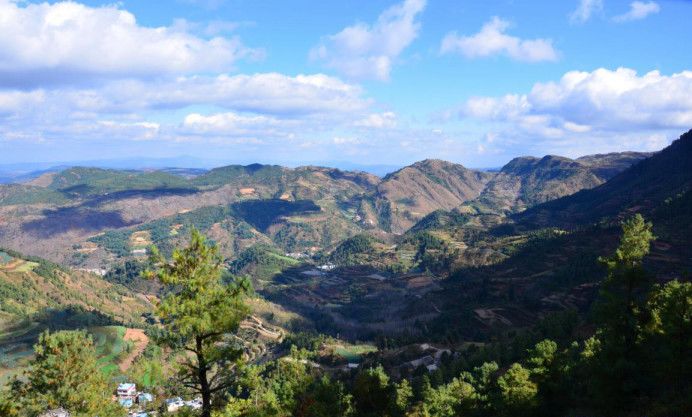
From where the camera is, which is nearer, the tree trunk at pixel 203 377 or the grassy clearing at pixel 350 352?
the tree trunk at pixel 203 377

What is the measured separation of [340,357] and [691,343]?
146743 mm

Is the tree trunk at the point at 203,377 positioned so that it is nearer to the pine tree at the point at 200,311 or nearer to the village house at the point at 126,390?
the pine tree at the point at 200,311

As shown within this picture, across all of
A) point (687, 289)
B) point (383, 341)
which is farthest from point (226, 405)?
point (383, 341)

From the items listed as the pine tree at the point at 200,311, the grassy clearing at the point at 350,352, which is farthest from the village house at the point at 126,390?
the pine tree at the point at 200,311

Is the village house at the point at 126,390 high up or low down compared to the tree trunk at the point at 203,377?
down

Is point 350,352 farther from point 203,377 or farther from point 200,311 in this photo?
point 200,311

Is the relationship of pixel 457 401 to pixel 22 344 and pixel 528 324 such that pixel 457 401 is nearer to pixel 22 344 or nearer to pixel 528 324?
pixel 528 324

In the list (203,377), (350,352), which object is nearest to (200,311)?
(203,377)

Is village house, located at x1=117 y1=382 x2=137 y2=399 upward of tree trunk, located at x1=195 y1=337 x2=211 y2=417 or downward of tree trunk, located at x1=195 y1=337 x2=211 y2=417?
downward

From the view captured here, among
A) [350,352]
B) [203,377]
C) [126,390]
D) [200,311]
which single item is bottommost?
[350,352]

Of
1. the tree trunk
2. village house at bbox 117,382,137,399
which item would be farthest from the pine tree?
village house at bbox 117,382,137,399

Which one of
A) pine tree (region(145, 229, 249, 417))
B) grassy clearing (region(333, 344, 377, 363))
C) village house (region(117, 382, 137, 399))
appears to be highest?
pine tree (region(145, 229, 249, 417))

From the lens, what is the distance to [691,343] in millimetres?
41688

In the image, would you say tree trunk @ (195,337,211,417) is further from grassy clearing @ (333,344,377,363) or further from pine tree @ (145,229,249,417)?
grassy clearing @ (333,344,377,363)
